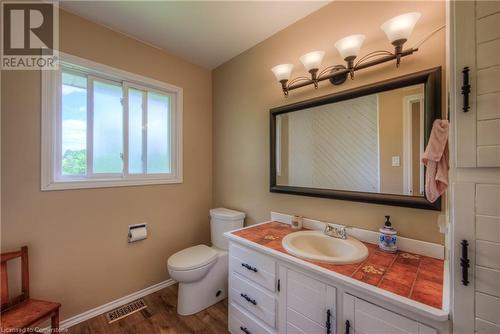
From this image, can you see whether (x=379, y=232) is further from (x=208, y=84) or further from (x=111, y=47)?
(x=111, y=47)

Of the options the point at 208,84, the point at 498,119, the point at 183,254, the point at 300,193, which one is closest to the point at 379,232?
the point at 300,193

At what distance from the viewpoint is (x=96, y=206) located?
1730 millimetres

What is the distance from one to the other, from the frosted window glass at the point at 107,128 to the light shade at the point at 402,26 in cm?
219

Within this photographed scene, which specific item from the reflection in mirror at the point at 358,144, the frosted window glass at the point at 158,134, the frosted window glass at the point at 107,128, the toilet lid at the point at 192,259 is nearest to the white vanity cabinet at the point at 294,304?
the toilet lid at the point at 192,259

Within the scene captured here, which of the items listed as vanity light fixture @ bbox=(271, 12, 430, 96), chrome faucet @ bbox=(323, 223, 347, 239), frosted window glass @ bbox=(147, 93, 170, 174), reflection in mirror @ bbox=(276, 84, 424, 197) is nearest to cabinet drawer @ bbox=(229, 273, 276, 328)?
chrome faucet @ bbox=(323, 223, 347, 239)

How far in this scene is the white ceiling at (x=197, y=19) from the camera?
5.04 feet

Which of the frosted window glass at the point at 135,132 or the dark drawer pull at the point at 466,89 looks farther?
the frosted window glass at the point at 135,132

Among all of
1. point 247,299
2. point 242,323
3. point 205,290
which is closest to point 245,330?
point 242,323

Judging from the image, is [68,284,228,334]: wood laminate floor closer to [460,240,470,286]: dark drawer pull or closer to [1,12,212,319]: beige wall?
[1,12,212,319]: beige wall

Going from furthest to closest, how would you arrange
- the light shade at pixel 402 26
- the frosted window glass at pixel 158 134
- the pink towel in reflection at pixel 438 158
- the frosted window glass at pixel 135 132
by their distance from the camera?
the frosted window glass at pixel 158 134
the frosted window glass at pixel 135 132
the light shade at pixel 402 26
the pink towel in reflection at pixel 438 158

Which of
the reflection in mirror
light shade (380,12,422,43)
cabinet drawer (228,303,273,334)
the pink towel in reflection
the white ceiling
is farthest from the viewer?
the white ceiling

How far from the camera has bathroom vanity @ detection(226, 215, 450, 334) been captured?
78cm

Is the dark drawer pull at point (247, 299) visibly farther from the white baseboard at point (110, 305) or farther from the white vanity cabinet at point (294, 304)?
the white baseboard at point (110, 305)

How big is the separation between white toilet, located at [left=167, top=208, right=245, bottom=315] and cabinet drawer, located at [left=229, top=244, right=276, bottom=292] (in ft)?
1.38
